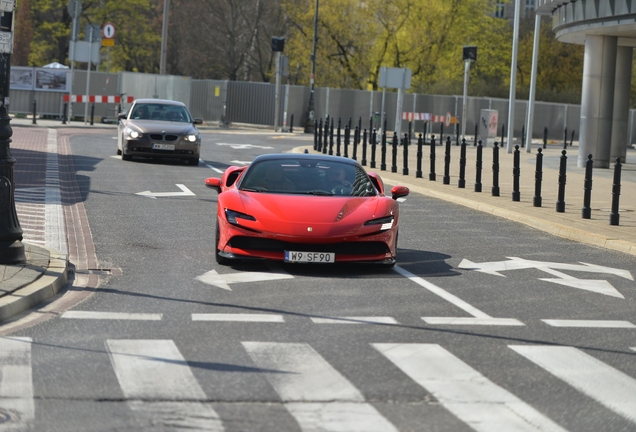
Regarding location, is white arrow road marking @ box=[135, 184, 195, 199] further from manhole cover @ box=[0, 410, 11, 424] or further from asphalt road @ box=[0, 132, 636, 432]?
manhole cover @ box=[0, 410, 11, 424]

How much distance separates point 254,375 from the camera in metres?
7.11

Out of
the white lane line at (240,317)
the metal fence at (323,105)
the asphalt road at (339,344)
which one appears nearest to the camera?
the asphalt road at (339,344)

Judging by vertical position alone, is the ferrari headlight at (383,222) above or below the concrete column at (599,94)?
below

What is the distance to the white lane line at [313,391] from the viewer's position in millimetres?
6055

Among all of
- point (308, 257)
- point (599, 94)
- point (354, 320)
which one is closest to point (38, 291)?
point (354, 320)

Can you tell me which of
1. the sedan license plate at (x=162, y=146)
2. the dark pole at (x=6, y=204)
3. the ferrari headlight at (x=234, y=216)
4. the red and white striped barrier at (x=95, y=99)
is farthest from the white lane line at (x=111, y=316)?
the red and white striped barrier at (x=95, y=99)

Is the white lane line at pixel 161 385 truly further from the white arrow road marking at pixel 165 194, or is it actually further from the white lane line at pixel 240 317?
the white arrow road marking at pixel 165 194

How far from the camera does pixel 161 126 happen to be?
2728 centimetres

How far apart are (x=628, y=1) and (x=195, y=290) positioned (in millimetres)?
19462

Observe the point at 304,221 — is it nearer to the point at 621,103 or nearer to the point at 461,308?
the point at 461,308

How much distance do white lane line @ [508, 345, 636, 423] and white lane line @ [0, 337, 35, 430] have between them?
3090mm

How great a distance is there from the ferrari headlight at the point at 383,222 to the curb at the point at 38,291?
291 centimetres

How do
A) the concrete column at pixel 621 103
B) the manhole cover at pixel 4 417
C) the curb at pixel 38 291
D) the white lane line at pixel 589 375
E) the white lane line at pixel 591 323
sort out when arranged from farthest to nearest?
the concrete column at pixel 621 103 → the white lane line at pixel 591 323 → the curb at pixel 38 291 → the white lane line at pixel 589 375 → the manhole cover at pixel 4 417

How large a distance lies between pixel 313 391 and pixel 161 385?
0.85 meters
